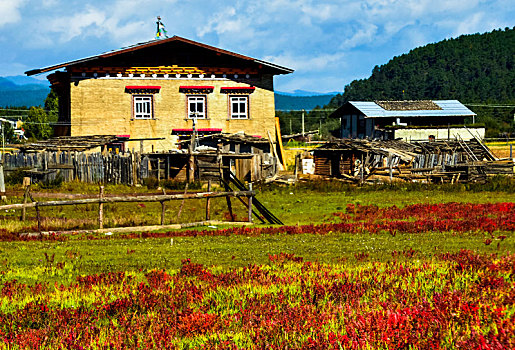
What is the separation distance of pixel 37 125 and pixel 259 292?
275ft

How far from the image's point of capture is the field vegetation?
6.15 meters

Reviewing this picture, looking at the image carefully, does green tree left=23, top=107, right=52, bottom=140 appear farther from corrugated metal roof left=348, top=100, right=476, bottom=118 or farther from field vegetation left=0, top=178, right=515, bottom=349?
field vegetation left=0, top=178, right=515, bottom=349

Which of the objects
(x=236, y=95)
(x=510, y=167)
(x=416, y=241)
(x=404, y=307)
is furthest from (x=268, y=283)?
(x=236, y=95)

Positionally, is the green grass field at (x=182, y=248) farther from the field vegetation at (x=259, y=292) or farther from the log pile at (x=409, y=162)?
the log pile at (x=409, y=162)

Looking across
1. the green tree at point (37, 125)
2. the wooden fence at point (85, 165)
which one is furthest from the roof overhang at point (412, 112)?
the wooden fence at point (85, 165)

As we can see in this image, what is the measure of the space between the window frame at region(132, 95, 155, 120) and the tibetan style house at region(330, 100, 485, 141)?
37066 millimetres

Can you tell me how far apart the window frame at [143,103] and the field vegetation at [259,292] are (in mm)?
32693

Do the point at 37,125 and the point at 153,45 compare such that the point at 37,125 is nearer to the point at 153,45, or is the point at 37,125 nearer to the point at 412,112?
the point at 153,45

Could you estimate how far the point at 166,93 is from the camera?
5066 centimetres

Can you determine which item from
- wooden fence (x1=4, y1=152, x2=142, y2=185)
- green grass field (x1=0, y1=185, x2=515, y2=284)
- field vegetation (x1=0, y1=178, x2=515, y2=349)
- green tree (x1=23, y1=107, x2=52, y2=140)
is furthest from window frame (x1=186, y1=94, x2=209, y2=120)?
green tree (x1=23, y1=107, x2=52, y2=140)

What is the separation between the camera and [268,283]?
9.05m

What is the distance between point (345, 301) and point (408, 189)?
1193 inches

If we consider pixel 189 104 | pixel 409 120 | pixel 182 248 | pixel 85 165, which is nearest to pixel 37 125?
pixel 189 104

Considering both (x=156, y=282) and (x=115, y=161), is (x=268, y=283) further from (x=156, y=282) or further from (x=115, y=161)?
(x=115, y=161)
